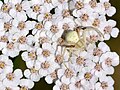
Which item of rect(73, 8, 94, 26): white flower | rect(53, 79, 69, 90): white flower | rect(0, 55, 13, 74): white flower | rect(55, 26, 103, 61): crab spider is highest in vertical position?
rect(73, 8, 94, 26): white flower

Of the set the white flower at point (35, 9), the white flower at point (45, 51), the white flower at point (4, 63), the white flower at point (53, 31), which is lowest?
the white flower at point (4, 63)

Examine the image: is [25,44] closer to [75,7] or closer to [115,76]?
[75,7]

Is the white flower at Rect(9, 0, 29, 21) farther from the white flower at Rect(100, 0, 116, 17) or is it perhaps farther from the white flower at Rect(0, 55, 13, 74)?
the white flower at Rect(100, 0, 116, 17)

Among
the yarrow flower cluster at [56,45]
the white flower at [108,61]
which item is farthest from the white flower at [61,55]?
the white flower at [108,61]

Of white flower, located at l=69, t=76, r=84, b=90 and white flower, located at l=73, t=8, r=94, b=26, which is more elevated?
white flower, located at l=73, t=8, r=94, b=26

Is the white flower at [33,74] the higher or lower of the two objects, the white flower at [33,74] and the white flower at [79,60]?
the lower

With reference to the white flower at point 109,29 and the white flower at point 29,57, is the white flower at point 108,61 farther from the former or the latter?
the white flower at point 29,57

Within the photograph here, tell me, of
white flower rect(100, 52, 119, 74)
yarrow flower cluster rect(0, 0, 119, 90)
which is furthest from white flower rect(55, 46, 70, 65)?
A: white flower rect(100, 52, 119, 74)
